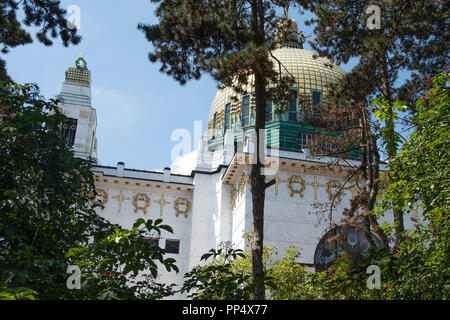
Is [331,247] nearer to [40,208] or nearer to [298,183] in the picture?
[298,183]

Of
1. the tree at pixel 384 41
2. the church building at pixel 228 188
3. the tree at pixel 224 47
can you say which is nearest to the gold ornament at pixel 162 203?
the church building at pixel 228 188

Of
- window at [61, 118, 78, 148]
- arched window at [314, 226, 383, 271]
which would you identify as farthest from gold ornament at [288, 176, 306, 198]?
window at [61, 118, 78, 148]

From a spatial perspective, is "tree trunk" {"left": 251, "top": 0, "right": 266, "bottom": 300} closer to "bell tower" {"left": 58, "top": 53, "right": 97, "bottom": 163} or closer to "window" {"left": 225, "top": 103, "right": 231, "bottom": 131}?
"bell tower" {"left": 58, "top": 53, "right": 97, "bottom": 163}

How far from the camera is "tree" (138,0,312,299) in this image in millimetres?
9352

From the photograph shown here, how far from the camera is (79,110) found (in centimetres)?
3416

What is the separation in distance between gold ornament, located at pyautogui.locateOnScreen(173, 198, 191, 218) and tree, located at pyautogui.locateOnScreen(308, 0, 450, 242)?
18.6 meters

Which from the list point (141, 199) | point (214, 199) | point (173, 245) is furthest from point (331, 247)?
point (141, 199)

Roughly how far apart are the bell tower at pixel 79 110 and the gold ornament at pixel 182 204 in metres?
6.44

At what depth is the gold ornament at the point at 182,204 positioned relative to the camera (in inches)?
1214

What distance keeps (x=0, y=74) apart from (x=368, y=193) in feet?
32.4

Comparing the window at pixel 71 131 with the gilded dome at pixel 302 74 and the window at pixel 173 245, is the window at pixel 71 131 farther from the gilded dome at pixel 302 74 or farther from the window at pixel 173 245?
the gilded dome at pixel 302 74

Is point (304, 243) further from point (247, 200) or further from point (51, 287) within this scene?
point (51, 287)

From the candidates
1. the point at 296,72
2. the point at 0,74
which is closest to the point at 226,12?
the point at 0,74

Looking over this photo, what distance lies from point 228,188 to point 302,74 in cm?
1112
